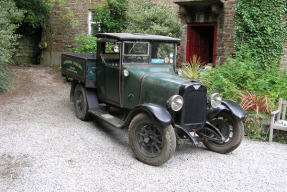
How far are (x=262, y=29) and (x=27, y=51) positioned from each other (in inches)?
391

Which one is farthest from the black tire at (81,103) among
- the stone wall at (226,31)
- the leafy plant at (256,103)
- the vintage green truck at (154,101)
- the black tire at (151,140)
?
the stone wall at (226,31)

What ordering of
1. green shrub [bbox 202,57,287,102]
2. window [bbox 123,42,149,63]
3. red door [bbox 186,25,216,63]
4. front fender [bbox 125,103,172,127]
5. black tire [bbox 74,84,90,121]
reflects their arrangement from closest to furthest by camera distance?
front fender [bbox 125,103,172,127] → window [bbox 123,42,149,63] → black tire [bbox 74,84,90,121] → green shrub [bbox 202,57,287,102] → red door [bbox 186,25,216,63]

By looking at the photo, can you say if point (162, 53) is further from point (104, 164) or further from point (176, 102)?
point (104, 164)

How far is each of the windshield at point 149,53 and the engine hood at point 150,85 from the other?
16cm

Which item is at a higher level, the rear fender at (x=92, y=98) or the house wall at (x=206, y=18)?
the house wall at (x=206, y=18)

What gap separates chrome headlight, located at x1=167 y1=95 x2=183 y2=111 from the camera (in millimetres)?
4152

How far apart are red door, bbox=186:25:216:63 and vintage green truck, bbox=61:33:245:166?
5837mm

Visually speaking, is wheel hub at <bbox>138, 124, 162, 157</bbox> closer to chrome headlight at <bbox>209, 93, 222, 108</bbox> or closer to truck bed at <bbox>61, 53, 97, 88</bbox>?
chrome headlight at <bbox>209, 93, 222, 108</bbox>

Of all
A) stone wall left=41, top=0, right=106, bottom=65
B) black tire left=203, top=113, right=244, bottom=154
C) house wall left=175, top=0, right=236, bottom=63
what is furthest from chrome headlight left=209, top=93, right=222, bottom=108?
stone wall left=41, top=0, right=106, bottom=65

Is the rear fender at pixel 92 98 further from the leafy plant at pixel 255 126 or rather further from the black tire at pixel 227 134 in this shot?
the leafy plant at pixel 255 126

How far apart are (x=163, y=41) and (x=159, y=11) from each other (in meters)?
4.17

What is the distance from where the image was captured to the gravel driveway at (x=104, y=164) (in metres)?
3.59

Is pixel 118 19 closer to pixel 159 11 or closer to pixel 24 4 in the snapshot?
pixel 159 11

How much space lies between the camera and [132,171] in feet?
13.0
